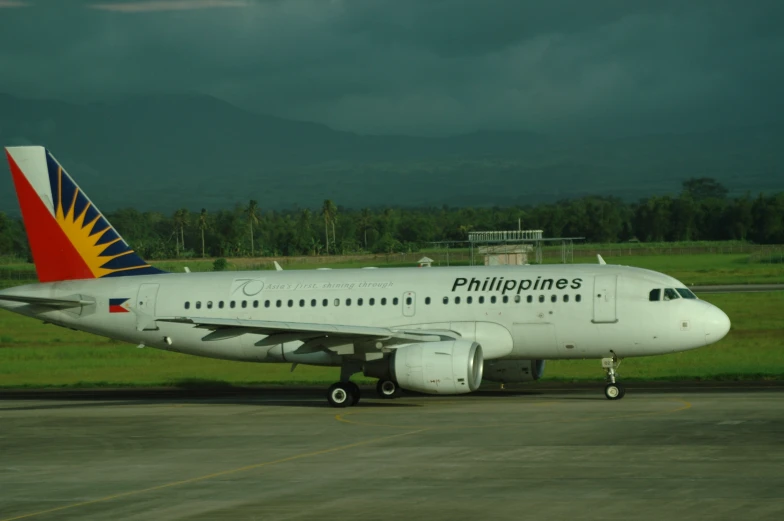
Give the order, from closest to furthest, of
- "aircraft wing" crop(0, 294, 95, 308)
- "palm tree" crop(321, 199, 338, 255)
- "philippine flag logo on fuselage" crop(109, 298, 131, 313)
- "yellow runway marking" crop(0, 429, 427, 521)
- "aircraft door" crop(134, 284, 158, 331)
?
"yellow runway marking" crop(0, 429, 427, 521), "aircraft wing" crop(0, 294, 95, 308), "aircraft door" crop(134, 284, 158, 331), "philippine flag logo on fuselage" crop(109, 298, 131, 313), "palm tree" crop(321, 199, 338, 255)

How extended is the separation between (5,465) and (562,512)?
1323cm

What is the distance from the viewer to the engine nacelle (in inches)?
1422

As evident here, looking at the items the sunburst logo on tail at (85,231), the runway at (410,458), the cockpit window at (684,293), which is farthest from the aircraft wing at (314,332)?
the cockpit window at (684,293)

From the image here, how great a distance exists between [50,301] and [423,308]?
496 inches

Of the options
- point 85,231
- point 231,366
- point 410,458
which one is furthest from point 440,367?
point 231,366

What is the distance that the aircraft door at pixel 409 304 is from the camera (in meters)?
35.4

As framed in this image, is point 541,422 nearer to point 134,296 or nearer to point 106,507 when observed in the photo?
point 106,507

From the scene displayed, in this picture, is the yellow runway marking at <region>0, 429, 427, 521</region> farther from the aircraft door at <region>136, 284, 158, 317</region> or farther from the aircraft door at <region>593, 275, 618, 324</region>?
the aircraft door at <region>136, 284, 158, 317</region>

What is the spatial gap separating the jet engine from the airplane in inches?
1.6

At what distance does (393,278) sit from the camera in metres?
36.2

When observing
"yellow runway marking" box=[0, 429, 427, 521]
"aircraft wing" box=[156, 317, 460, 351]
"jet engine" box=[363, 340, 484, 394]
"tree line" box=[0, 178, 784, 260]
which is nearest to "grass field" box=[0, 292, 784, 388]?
"aircraft wing" box=[156, 317, 460, 351]

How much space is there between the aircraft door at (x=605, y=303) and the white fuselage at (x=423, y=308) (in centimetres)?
3

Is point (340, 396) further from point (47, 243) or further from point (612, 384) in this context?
point (47, 243)

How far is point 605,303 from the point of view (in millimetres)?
33969
